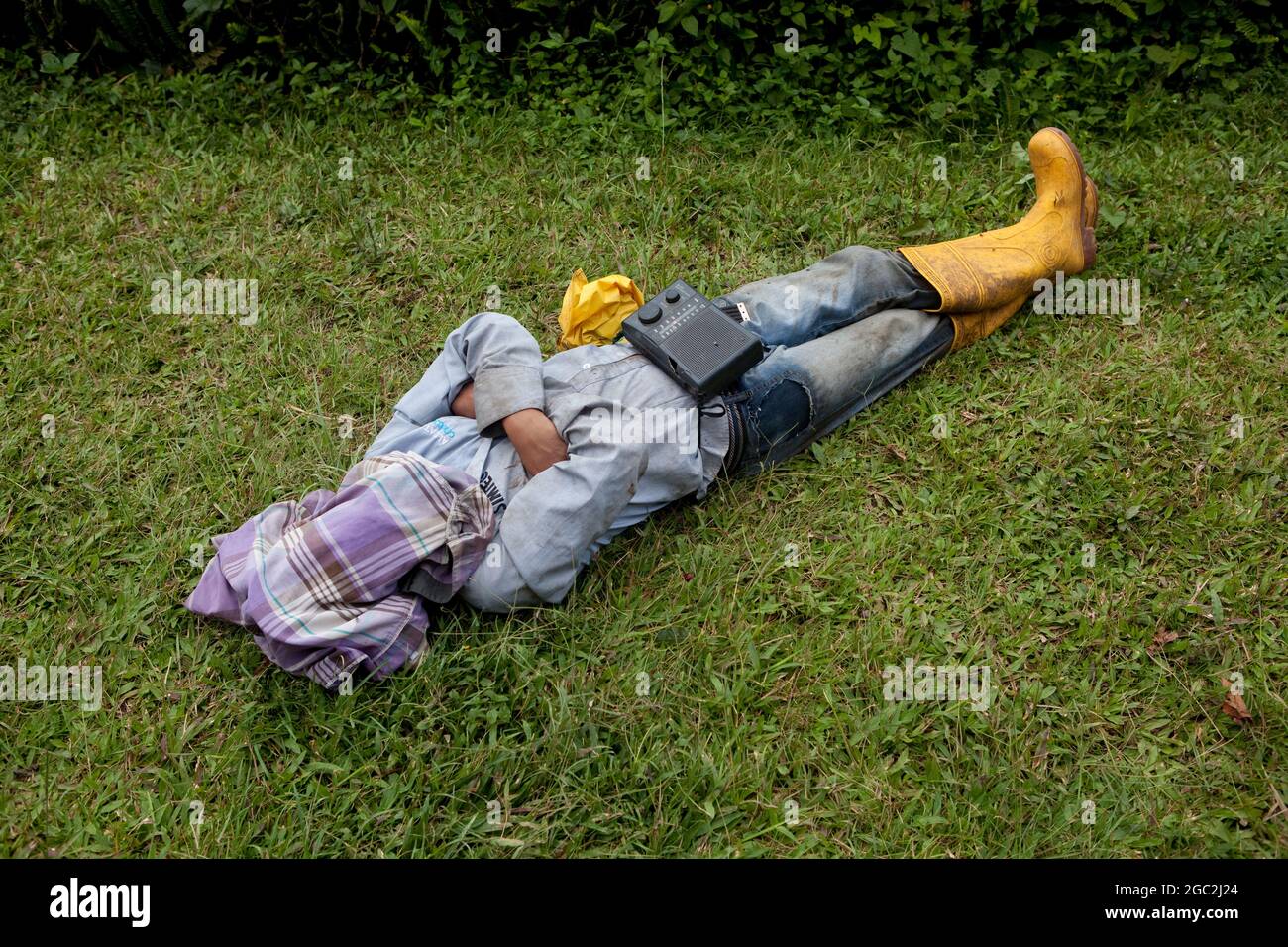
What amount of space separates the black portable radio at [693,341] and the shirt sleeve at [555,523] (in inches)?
13.4

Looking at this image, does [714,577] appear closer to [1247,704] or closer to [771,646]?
[771,646]

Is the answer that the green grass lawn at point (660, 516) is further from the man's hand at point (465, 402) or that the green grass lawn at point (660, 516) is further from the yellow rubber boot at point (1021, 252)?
the man's hand at point (465, 402)

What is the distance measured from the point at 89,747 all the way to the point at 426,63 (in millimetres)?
3249

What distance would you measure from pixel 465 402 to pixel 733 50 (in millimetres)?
2426

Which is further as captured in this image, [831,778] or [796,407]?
[796,407]

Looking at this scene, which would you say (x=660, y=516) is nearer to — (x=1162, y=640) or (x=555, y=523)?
(x=555, y=523)

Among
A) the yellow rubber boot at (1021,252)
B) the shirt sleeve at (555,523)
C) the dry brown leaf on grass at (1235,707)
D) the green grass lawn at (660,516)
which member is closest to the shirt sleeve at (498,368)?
the shirt sleeve at (555,523)

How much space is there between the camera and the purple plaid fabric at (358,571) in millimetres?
2631

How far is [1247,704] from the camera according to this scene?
2746 mm

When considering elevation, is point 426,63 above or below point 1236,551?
above

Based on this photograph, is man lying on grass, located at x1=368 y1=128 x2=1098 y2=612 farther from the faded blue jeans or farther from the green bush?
the green bush

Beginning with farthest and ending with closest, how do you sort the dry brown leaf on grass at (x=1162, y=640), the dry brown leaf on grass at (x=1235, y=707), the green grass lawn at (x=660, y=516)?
the dry brown leaf on grass at (x=1162, y=640) < the dry brown leaf on grass at (x=1235, y=707) < the green grass lawn at (x=660, y=516)

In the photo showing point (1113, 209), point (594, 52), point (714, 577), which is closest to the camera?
point (714, 577)

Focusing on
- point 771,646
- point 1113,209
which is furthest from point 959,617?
point 1113,209
